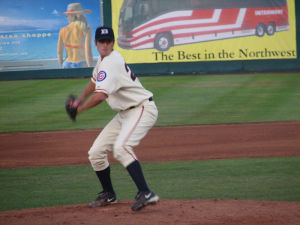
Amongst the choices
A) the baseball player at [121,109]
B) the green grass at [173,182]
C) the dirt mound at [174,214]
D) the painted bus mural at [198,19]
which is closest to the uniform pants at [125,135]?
the baseball player at [121,109]

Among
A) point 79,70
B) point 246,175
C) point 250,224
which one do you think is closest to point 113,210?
point 250,224

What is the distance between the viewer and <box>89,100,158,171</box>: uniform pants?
566cm

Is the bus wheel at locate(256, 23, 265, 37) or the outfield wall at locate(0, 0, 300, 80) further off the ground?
the bus wheel at locate(256, 23, 265, 37)

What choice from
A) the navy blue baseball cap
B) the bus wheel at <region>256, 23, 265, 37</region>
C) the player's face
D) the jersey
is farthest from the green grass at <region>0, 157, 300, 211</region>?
the bus wheel at <region>256, 23, 265, 37</region>

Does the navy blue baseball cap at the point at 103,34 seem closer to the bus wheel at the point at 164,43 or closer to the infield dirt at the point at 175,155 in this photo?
the infield dirt at the point at 175,155

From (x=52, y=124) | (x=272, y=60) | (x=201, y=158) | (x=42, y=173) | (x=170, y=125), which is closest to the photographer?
(x=42, y=173)

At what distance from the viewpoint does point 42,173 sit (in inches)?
328

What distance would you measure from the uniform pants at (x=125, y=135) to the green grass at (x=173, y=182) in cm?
101

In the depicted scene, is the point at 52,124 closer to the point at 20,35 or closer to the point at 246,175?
the point at 246,175

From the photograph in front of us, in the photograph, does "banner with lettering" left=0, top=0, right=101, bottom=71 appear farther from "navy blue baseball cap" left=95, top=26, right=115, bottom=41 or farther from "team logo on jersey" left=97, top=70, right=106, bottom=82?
"team logo on jersey" left=97, top=70, right=106, bottom=82

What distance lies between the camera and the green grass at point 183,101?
12977mm

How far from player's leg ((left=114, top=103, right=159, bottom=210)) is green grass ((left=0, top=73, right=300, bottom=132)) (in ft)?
21.8

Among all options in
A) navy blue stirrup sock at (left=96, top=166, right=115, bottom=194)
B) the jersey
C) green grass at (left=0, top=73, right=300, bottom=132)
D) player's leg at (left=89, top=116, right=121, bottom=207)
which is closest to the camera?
the jersey

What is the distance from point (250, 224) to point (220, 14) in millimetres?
16863
